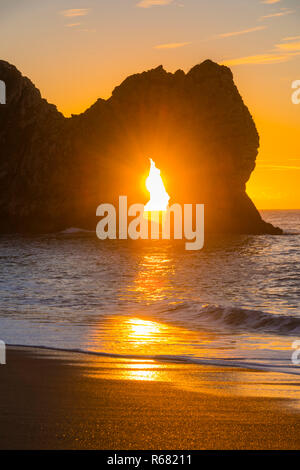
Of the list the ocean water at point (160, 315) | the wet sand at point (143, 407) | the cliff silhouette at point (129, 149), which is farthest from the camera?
the cliff silhouette at point (129, 149)

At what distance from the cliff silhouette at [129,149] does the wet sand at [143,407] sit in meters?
103

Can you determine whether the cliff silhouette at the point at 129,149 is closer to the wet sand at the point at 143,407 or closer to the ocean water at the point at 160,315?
the ocean water at the point at 160,315

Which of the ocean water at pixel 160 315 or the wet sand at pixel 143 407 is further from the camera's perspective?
the ocean water at pixel 160 315

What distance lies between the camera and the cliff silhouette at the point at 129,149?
116562mm

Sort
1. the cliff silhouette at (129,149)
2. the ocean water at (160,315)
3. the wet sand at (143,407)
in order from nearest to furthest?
1. the wet sand at (143,407)
2. the ocean water at (160,315)
3. the cliff silhouette at (129,149)

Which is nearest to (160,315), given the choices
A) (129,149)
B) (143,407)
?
(143,407)

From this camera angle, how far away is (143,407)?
7301 mm

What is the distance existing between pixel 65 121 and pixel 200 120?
86.7 feet

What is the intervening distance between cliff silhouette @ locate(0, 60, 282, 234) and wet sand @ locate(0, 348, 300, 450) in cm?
10292

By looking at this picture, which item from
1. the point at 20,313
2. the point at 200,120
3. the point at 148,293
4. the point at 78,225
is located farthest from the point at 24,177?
the point at 20,313

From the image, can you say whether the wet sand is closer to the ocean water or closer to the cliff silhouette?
the ocean water

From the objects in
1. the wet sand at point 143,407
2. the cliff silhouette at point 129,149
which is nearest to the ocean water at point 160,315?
the wet sand at point 143,407

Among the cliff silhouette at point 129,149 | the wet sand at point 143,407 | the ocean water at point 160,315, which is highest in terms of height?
the cliff silhouette at point 129,149

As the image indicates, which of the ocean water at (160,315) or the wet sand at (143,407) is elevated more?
the wet sand at (143,407)
